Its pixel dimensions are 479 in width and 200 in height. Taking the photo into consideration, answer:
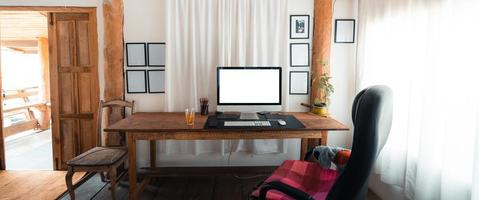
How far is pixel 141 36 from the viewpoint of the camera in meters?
3.06

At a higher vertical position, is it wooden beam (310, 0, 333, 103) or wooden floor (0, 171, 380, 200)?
wooden beam (310, 0, 333, 103)

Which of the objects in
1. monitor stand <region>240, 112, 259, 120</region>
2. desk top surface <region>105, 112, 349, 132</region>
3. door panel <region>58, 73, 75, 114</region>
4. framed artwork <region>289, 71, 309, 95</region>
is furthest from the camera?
door panel <region>58, 73, 75, 114</region>

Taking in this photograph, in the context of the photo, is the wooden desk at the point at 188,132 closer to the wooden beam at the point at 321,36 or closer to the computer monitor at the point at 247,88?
the computer monitor at the point at 247,88

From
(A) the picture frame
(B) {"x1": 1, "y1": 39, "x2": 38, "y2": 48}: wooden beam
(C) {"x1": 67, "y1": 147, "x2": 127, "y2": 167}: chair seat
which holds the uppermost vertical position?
(B) {"x1": 1, "y1": 39, "x2": 38, "y2": 48}: wooden beam

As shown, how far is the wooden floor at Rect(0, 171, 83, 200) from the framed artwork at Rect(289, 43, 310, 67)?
261 cm

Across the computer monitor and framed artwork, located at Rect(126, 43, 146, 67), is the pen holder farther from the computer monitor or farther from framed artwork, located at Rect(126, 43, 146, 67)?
framed artwork, located at Rect(126, 43, 146, 67)

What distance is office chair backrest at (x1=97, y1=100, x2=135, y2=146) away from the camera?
9.68 feet

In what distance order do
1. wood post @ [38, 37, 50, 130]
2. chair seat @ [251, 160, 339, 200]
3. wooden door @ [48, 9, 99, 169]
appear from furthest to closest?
wood post @ [38, 37, 50, 130] → wooden door @ [48, 9, 99, 169] → chair seat @ [251, 160, 339, 200]

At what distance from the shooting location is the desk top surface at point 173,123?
92.4 inches

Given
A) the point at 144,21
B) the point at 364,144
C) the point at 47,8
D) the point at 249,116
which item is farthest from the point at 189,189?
the point at 47,8

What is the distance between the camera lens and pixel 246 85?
106 inches

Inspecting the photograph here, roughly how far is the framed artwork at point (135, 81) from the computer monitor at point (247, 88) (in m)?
0.92

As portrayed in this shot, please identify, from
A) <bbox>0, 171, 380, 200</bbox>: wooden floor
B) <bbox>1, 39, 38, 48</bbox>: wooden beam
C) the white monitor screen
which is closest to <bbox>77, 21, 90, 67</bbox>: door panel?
<bbox>0, 171, 380, 200</bbox>: wooden floor

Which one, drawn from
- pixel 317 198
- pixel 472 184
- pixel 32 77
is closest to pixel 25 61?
pixel 32 77
